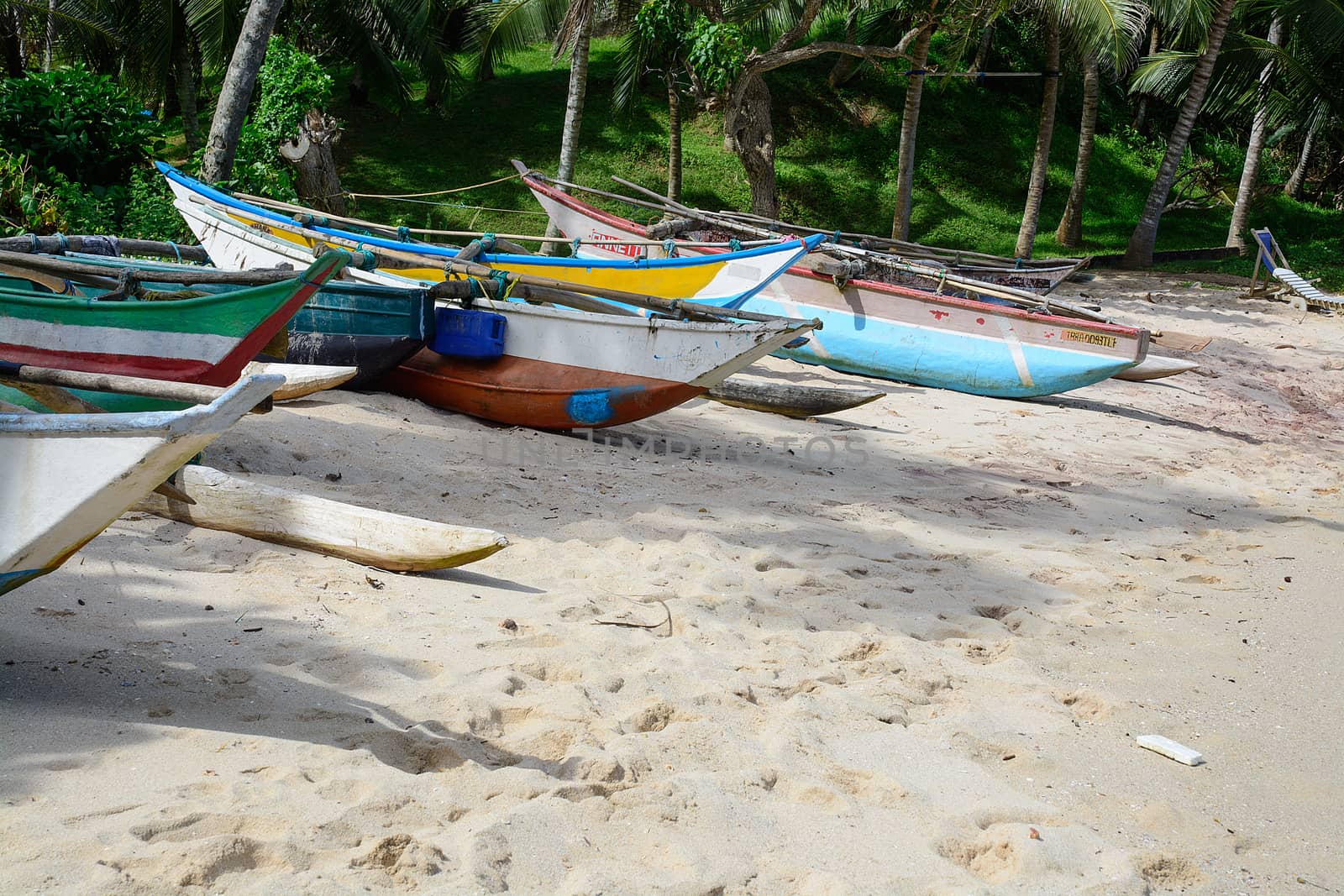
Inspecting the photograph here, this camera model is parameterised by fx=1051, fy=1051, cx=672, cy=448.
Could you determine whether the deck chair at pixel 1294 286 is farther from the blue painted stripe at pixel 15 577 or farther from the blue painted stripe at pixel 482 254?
the blue painted stripe at pixel 15 577

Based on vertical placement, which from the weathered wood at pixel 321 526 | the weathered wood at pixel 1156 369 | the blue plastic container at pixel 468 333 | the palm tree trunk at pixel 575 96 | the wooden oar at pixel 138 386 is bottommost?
the weathered wood at pixel 321 526

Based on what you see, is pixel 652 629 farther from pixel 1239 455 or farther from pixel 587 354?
pixel 1239 455

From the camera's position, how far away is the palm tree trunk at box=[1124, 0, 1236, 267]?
15.2 metres

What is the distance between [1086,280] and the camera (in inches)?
607

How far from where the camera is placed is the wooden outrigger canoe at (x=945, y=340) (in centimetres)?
930

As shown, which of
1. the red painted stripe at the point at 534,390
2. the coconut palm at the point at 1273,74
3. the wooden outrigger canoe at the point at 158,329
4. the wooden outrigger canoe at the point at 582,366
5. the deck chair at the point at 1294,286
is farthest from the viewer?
the coconut palm at the point at 1273,74

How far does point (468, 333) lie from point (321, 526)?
291 cm

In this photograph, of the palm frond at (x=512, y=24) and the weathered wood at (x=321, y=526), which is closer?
the weathered wood at (x=321, y=526)

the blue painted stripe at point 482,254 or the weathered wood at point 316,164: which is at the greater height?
the weathered wood at point 316,164

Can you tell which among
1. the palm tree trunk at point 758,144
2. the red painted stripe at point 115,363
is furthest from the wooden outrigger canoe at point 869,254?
the red painted stripe at point 115,363

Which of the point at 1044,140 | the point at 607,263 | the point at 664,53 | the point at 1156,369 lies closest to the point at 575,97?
the point at 664,53

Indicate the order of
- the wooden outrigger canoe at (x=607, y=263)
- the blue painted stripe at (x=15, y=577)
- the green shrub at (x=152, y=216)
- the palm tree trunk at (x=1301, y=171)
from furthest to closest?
1. the palm tree trunk at (x=1301, y=171)
2. the green shrub at (x=152, y=216)
3. the wooden outrigger canoe at (x=607, y=263)
4. the blue painted stripe at (x=15, y=577)

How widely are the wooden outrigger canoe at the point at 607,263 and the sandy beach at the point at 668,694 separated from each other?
2.32 metres

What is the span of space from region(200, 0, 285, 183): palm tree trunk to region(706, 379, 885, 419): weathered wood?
5515 millimetres
